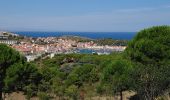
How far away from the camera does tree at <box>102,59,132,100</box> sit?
2262cm

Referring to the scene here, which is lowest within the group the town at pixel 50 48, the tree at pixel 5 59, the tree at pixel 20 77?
the town at pixel 50 48

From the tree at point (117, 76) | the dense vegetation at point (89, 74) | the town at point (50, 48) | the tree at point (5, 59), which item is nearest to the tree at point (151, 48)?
the dense vegetation at point (89, 74)

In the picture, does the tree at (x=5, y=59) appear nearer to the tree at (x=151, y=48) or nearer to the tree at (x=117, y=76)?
the tree at (x=117, y=76)

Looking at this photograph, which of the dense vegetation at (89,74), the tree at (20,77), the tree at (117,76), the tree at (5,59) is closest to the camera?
the tree at (117,76)

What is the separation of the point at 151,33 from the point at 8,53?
9816 mm

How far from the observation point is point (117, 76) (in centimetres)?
2314

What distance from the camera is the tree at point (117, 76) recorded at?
2262 centimetres

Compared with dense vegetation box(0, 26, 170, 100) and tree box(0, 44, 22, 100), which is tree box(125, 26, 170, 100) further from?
tree box(0, 44, 22, 100)

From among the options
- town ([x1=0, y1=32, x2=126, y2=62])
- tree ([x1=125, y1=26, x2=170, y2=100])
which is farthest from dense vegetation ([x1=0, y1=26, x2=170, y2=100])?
town ([x1=0, y1=32, x2=126, y2=62])

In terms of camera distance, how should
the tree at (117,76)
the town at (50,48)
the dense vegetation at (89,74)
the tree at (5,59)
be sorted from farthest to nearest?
the town at (50,48) < the tree at (5,59) < the dense vegetation at (89,74) < the tree at (117,76)

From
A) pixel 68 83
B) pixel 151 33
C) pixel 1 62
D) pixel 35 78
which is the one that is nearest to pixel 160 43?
pixel 151 33

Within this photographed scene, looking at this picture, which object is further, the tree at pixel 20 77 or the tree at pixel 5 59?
the tree at pixel 5 59

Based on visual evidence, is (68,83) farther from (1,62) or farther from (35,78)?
(1,62)

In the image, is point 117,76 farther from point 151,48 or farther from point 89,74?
point 89,74
